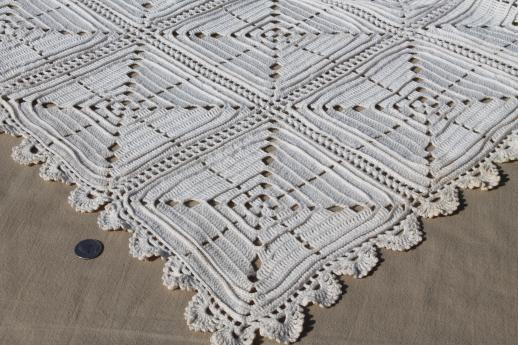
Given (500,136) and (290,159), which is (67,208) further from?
(500,136)

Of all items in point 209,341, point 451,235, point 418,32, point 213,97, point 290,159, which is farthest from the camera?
point 418,32

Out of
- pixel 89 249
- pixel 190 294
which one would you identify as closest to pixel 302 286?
pixel 190 294

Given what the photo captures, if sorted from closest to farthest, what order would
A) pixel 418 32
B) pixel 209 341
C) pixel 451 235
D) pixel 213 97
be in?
pixel 209 341
pixel 451 235
pixel 213 97
pixel 418 32

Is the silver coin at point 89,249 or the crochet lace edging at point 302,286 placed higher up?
the crochet lace edging at point 302,286

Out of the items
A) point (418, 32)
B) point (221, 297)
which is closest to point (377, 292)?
point (221, 297)

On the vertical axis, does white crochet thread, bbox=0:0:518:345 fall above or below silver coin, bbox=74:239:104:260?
above
